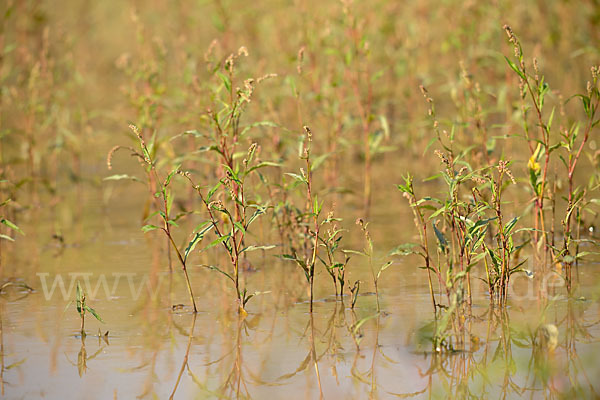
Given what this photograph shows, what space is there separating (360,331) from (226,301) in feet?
2.45

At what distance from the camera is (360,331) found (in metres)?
3.23

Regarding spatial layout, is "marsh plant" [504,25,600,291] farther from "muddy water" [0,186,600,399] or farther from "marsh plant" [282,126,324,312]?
"marsh plant" [282,126,324,312]

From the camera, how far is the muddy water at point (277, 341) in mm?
2750

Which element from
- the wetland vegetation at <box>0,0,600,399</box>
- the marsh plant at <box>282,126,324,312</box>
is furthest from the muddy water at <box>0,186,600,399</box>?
the marsh plant at <box>282,126,324,312</box>

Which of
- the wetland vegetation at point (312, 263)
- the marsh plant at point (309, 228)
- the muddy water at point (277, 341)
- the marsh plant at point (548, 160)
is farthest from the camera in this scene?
the marsh plant at point (548, 160)

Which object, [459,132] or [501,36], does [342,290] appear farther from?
[501,36]

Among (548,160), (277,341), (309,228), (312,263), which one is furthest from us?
(309,228)

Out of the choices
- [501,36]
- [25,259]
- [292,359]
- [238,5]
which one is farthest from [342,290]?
[238,5]

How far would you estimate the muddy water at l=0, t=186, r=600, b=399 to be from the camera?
2.75 metres

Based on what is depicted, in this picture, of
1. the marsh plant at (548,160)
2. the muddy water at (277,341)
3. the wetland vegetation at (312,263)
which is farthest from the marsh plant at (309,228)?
the marsh plant at (548,160)

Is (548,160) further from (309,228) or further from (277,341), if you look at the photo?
(277,341)

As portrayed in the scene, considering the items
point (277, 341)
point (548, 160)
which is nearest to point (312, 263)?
point (277, 341)

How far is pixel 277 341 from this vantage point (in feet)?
10.5

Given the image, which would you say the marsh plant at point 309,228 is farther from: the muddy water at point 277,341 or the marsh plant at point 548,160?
the marsh plant at point 548,160
